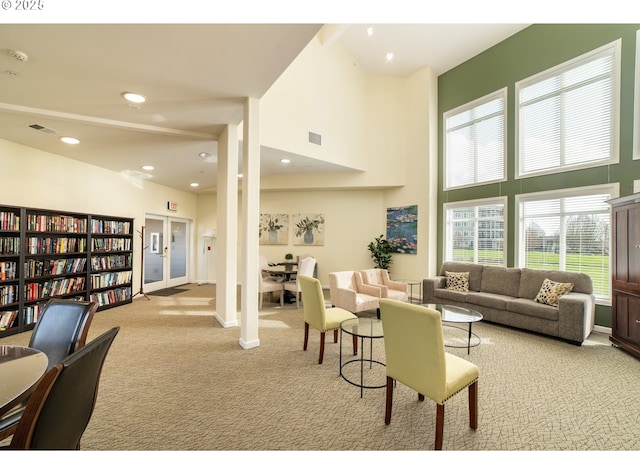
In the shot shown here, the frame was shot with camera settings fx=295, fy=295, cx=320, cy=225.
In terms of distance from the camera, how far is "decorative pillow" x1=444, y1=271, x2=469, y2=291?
5.30 metres

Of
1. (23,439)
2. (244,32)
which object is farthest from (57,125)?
(23,439)

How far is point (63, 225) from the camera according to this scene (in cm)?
483

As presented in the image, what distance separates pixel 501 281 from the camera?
5.01 metres

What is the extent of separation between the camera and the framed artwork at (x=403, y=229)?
22.2 ft

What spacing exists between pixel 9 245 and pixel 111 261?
1.74 m

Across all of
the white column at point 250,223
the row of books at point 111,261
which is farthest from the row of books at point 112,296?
the white column at point 250,223

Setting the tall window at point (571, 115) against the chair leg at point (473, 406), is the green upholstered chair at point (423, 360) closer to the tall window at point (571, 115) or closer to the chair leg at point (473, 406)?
the chair leg at point (473, 406)

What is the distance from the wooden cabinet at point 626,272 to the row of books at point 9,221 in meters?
7.86

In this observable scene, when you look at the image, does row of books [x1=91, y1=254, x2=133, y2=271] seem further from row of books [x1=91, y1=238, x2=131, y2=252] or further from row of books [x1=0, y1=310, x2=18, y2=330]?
row of books [x1=0, y1=310, x2=18, y2=330]

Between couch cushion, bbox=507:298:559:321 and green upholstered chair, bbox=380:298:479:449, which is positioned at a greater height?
green upholstered chair, bbox=380:298:479:449

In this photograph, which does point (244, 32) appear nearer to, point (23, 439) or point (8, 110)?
point (23, 439)

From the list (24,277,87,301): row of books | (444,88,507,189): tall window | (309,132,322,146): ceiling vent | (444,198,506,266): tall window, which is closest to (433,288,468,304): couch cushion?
(444,198,506,266): tall window

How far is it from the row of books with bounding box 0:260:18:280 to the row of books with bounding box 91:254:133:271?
3.97 feet

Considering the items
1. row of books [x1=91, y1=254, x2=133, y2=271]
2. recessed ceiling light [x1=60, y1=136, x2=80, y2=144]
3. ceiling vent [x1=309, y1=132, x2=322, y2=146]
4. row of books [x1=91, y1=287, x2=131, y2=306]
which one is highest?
ceiling vent [x1=309, y1=132, x2=322, y2=146]
